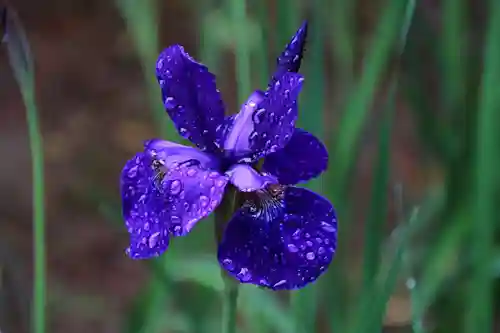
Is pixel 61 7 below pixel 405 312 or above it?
above

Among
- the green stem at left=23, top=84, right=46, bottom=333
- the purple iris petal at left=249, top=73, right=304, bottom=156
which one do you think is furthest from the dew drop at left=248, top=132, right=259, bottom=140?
the green stem at left=23, top=84, right=46, bottom=333

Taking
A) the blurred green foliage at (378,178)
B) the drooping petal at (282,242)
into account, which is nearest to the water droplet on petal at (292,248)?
the drooping petal at (282,242)

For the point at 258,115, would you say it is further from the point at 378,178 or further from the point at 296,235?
the point at 378,178

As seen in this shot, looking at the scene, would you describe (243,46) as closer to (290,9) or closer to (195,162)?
(290,9)

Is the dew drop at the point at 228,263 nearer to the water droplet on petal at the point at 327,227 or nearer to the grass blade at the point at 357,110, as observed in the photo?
the water droplet on petal at the point at 327,227

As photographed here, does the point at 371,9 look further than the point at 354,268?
Yes

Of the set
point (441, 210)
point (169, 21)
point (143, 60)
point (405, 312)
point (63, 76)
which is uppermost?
point (169, 21)

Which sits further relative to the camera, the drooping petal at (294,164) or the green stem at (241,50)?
the green stem at (241,50)

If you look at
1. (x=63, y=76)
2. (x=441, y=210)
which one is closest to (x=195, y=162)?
(x=441, y=210)
